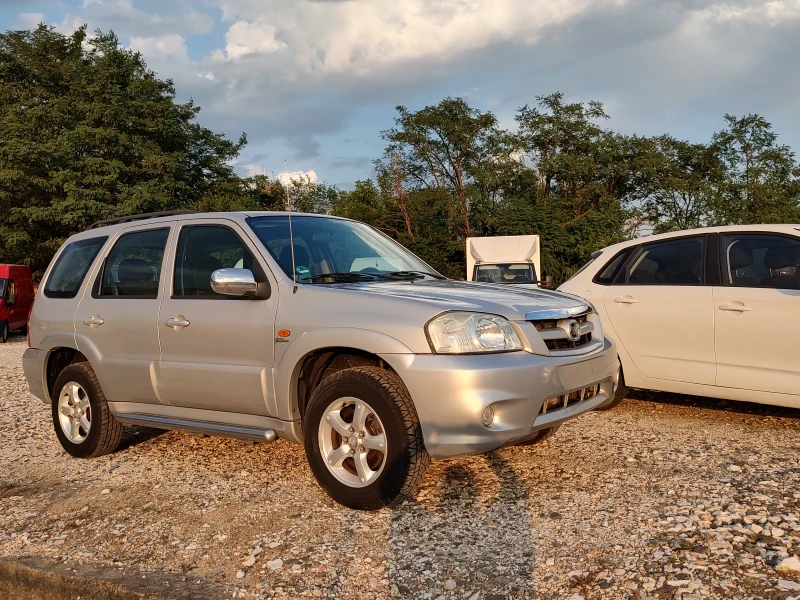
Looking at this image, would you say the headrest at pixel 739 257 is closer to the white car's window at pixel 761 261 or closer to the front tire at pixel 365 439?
the white car's window at pixel 761 261

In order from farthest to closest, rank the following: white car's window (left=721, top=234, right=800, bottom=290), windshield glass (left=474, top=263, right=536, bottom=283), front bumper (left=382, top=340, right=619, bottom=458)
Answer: windshield glass (left=474, top=263, right=536, bottom=283), white car's window (left=721, top=234, right=800, bottom=290), front bumper (left=382, top=340, right=619, bottom=458)

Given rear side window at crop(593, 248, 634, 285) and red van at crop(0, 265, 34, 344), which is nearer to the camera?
rear side window at crop(593, 248, 634, 285)

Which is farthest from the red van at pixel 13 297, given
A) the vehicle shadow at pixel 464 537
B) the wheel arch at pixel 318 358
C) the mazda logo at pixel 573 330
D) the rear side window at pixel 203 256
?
the mazda logo at pixel 573 330

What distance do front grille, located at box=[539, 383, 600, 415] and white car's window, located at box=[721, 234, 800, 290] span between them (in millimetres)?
2104

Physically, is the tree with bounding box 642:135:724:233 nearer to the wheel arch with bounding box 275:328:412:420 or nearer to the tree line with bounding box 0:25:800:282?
the tree line with bounding box 0:25:800:282

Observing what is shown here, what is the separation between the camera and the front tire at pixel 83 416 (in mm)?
5594

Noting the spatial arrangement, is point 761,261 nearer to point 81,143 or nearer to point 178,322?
point 178,322

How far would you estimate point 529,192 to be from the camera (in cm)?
3969

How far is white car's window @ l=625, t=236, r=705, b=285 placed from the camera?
6.17m

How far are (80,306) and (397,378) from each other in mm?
3068

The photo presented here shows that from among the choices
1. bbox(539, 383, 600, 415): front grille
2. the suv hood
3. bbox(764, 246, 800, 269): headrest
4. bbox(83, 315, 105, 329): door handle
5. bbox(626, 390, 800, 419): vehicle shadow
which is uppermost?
bbox(764, 246, 800, 269): headrest

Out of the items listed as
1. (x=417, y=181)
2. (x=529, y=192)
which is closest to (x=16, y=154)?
Result: (x=417, y=181)

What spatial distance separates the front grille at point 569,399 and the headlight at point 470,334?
37cm

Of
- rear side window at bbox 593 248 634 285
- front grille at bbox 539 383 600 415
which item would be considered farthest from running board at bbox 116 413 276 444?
rear side window at bbox 593 248 634 285
